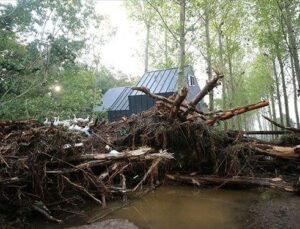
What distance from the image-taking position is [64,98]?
587 inches

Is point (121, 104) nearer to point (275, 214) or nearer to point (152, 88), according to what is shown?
point (152, 88)

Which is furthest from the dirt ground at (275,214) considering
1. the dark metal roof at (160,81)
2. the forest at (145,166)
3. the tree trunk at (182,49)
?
the dark metal roof at (160,81)

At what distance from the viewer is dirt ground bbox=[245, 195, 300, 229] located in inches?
162

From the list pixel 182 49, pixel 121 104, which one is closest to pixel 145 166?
pixel 182 49

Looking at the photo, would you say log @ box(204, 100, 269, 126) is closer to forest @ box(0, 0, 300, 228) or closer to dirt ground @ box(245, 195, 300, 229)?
forest @ box(0, 0, 300, 228)

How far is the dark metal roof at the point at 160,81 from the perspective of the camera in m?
19.5

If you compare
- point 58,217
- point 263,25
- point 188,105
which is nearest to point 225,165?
A: point 188,105

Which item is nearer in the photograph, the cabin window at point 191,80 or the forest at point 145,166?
the forest at point 145,166

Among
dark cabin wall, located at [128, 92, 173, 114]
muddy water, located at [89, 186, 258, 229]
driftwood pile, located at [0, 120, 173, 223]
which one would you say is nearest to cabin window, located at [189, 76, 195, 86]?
dark cabin wall, located at [128, 92, 173, 114]

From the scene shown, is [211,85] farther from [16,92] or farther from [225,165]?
[16,92]

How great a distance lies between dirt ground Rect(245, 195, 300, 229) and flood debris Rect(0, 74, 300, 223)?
0.55 metres

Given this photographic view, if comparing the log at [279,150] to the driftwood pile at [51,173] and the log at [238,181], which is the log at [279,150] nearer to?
the log at [238,181]

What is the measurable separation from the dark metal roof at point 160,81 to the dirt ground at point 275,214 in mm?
14074

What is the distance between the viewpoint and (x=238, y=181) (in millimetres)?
6180
